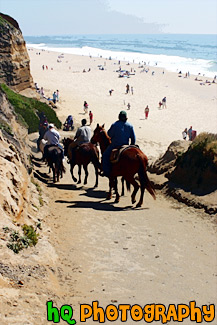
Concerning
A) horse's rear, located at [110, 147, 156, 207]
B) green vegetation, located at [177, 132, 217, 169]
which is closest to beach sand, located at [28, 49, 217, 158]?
green vegetation, located at [177, 132, 217, 169]

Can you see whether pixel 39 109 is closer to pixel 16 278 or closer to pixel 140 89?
pixel 16 278

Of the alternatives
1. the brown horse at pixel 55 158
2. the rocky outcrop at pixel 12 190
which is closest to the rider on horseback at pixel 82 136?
the brown horse at pixel 55 158

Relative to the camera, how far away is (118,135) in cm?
1378

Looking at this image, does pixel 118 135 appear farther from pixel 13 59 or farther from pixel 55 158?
pixel 13 59

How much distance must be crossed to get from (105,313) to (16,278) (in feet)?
5.23

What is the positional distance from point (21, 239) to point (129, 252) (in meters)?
2.69

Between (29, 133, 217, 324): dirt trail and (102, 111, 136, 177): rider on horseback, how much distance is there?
1.30 m

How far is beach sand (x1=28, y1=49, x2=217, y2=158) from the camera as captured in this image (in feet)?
120

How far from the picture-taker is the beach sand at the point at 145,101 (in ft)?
120

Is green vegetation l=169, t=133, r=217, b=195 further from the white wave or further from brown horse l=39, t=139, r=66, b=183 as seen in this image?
the white wave

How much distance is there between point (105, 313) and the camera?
6.73 metres

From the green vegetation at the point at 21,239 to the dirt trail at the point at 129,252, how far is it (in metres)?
0.72

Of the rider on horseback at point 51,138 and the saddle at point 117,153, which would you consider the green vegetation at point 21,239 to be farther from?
the rider on horseback at point 51,138

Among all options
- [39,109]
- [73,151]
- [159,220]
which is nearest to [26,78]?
[39,109]
